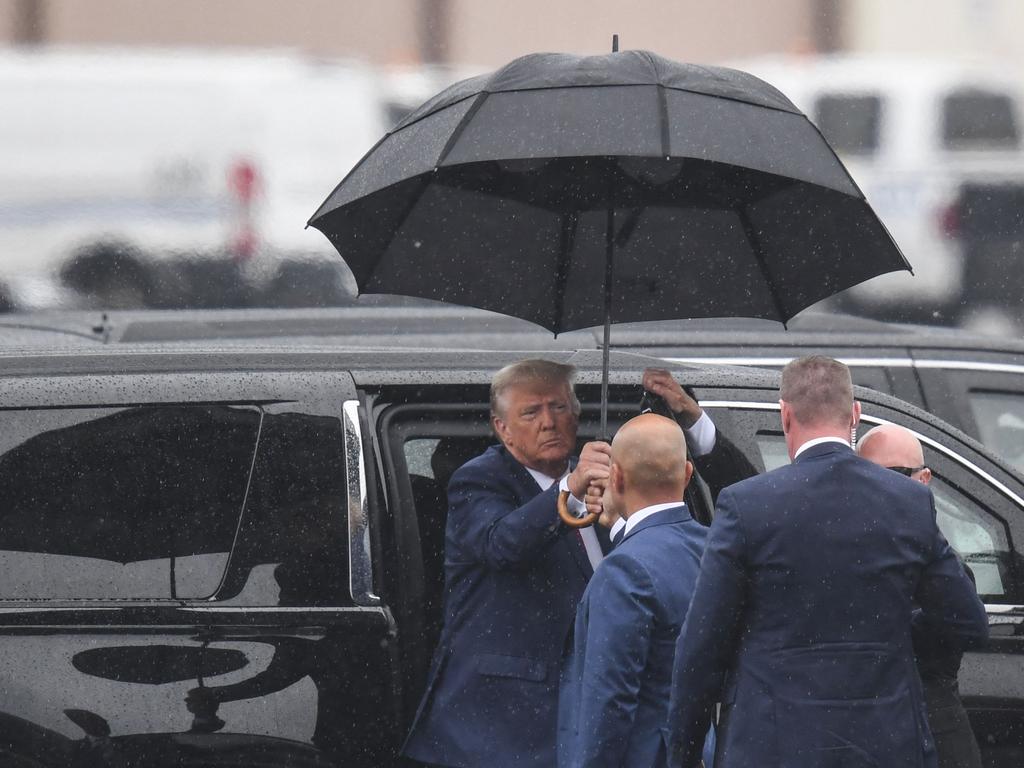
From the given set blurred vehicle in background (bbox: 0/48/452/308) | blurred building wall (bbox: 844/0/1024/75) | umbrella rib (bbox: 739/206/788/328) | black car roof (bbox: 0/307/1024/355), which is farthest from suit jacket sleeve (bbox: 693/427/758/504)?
blurred building wall (bbox: 844/0/1024/75)

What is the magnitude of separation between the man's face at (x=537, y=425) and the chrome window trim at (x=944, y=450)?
417 millimetres

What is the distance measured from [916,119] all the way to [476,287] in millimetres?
10556

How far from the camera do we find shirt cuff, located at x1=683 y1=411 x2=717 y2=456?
3750 millimetres

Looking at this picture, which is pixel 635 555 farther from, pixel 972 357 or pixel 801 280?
pixel 972 357

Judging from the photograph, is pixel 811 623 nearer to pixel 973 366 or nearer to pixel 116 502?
pixel 116 502

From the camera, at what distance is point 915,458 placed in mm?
3512

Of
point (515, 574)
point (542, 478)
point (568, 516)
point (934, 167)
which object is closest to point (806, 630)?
point (568, 516)

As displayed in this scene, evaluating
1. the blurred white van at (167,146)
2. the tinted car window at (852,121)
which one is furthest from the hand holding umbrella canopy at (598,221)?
the tinted car window at (852,121)

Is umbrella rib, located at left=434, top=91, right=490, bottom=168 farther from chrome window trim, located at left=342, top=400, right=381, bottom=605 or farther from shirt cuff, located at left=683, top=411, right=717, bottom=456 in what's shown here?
shirt cuff, located at left=683, top=411, right=717, bottom=456

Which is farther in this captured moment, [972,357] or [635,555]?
[972,357]

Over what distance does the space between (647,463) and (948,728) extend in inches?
32.4

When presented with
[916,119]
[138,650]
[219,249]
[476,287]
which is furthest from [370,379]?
[916,119]

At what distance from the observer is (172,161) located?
41.8 feet

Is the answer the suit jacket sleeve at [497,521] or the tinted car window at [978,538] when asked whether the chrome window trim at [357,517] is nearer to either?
the suit jacket sleeve at [497,521]
